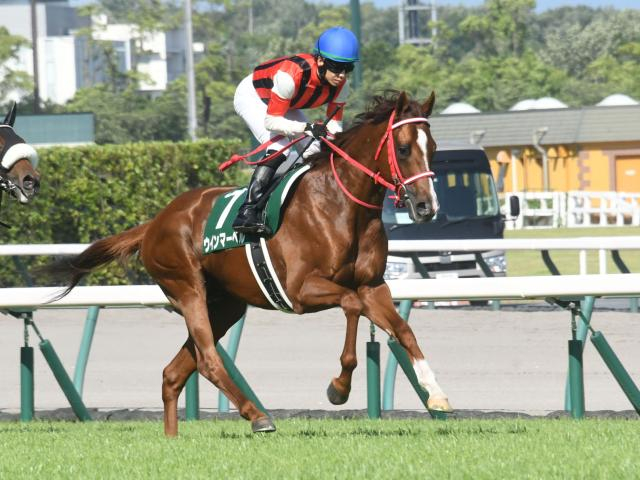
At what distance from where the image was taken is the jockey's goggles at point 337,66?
6691 mm

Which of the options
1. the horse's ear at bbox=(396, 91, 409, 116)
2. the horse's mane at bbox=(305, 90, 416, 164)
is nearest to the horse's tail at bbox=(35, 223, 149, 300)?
the horse's mane at bbox=(305, 90, 416, 164)

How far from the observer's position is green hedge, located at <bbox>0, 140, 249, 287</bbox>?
1792cm

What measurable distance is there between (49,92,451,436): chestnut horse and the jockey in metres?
0.16

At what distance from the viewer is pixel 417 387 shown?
7.66 m

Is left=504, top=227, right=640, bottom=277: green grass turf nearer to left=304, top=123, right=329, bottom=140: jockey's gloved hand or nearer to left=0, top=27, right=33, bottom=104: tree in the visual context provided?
left=304, top=123, right=329, bottom=140: jockey's gloved hand

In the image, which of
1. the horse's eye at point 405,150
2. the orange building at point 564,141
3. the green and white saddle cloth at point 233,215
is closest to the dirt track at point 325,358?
the green and white saddle cloth at point 233,215

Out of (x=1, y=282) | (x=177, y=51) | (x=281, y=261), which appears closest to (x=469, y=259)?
(x=1, y=282)

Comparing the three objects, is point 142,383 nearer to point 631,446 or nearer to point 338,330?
point 338,330

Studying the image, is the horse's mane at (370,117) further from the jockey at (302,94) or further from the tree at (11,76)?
the tree at (11,76)

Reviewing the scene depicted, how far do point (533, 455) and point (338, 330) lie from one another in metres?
7.78

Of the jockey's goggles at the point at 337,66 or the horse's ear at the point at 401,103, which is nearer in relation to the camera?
the horse's ear at the point at 401,103

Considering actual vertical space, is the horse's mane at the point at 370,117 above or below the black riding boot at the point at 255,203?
above

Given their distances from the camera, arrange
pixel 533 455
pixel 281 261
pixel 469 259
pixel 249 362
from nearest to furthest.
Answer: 1. pixel 533 455
2. pixel 281 261
3. pixel 249 362
4. pixel 469 259

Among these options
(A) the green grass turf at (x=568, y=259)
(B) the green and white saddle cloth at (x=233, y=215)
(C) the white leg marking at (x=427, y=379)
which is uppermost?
(B) the green and white saddle cloth at (x=233, y=215)
